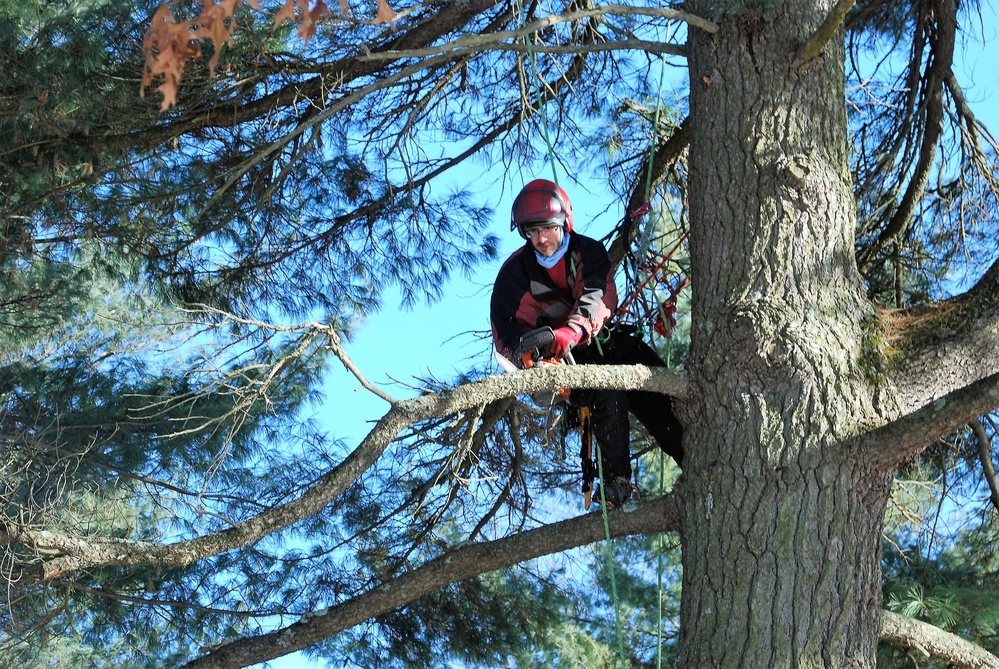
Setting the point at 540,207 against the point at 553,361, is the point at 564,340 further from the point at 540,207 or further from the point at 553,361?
the point at 540,207

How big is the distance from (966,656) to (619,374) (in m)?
1.76

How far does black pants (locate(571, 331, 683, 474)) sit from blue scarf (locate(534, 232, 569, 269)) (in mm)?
390

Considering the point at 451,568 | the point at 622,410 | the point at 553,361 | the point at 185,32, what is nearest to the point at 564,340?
the point at 553,361

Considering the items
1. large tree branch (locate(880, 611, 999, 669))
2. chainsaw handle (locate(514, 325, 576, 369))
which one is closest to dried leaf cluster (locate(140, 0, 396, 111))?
chainsaw handle (locate(514, 325, 576, 369))

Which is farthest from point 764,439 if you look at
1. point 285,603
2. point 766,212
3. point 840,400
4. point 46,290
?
point 46,290

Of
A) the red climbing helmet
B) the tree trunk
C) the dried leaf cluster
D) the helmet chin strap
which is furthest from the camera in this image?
the helmet chin strap

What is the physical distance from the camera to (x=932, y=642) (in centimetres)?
422

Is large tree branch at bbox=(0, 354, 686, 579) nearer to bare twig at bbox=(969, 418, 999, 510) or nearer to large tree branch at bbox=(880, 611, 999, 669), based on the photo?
large tree branch at bbox=(880, 611, 999, 669)

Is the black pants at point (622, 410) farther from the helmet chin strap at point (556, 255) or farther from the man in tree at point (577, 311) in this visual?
the helmet chin strap at point (556, 255)

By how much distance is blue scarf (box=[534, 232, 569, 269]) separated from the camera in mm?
4770

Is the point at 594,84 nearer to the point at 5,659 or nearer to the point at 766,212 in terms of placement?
the point at 766,212

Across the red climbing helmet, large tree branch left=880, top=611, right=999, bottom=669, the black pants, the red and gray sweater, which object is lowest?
large tree branch left=880, top=611, right=999, bottom=669

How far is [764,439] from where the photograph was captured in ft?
12.7

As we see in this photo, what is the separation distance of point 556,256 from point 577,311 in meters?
0.43
